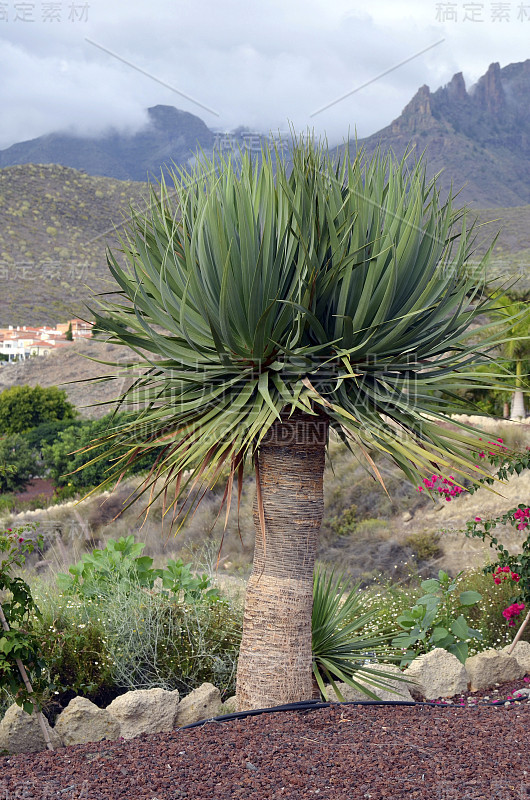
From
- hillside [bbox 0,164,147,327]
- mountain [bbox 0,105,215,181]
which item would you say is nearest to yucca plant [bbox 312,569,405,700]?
hillside [bbox 0,164,147,327]

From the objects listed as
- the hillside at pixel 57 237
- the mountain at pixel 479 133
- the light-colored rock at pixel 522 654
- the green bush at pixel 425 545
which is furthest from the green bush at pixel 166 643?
the mountain at pixel 479 133

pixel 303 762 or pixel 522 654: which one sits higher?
pixel 303 762

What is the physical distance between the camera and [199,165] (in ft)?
14.7

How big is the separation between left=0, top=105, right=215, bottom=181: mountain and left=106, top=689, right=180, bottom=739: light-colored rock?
120394 millimetres

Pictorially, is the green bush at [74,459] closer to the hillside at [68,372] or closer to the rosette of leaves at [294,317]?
the hillside at [68,372]

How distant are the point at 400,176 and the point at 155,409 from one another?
2.06 meters

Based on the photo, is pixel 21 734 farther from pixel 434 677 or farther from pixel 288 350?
pixel 434 677

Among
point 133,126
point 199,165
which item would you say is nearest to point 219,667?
point 199,165

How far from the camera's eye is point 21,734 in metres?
3.68

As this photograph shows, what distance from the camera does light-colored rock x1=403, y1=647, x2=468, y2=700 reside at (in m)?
4.79

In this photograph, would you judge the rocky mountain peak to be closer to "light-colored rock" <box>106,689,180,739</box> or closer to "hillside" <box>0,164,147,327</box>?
"hillside" <box>0,164,147,327</box>

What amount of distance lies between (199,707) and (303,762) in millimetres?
1258

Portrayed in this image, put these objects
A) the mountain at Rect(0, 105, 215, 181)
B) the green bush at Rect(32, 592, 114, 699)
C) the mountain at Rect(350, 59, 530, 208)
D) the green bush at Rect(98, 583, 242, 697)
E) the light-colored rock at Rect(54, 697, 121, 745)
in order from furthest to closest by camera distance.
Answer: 1. the mountain at Rect(0, 105, 215, 181)
2. the mountain at Rect(350, 59, 530, 208)
3. the green bush at Rect(98, 583, 242, 697)
4. the green bush at Rect(32, 592, 114, 699)
5. the light-colored rock at Rect(54, 697, 121, 745)

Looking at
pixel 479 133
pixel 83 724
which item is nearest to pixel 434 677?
pixel 83 724
